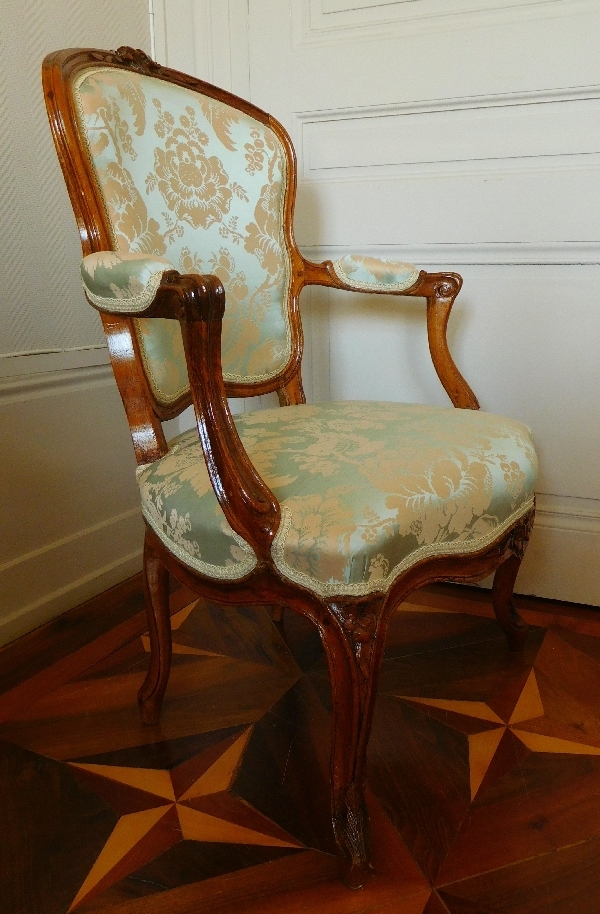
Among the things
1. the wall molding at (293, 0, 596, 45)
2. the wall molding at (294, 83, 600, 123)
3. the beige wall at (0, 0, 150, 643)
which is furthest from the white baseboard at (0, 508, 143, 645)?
the wall molding at (293, 0, 596, 45)

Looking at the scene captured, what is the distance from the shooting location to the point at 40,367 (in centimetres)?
125

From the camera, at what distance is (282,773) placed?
91 cm

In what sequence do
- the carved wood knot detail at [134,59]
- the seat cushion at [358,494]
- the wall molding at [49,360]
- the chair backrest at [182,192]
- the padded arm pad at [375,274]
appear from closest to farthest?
1. the seat cushion at [358,494]
2. the chair backrest at [182,192]
3. the carved wood knot detail at [134,59]
4. the padded arm pad at [375,274]
5. the wall molding at [49,360]

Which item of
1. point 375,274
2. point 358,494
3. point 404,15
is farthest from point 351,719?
point 404,15

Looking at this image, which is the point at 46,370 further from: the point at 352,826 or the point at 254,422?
the point at 352,826

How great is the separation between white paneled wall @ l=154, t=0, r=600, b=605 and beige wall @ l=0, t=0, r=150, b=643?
360 mm

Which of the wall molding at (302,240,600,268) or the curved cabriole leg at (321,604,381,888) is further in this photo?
the wall molding at (302,240,600,268)

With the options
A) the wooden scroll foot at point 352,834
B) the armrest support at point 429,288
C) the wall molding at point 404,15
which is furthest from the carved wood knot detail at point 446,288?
the wooden scroll foot at point 352,834

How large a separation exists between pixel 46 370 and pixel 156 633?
595mm

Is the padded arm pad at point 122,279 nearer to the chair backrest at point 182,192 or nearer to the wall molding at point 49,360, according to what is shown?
the chair backrest at point 182,192

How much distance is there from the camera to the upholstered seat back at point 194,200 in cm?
86

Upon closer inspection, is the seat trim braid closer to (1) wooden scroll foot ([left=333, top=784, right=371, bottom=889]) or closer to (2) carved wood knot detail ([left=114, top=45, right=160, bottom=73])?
(1) wooden scroll foot ([left=333, top=784, right=371, bottom=889])

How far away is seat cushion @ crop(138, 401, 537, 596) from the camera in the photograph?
2.14 ft

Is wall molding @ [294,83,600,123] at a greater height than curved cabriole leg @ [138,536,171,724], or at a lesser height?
greater
